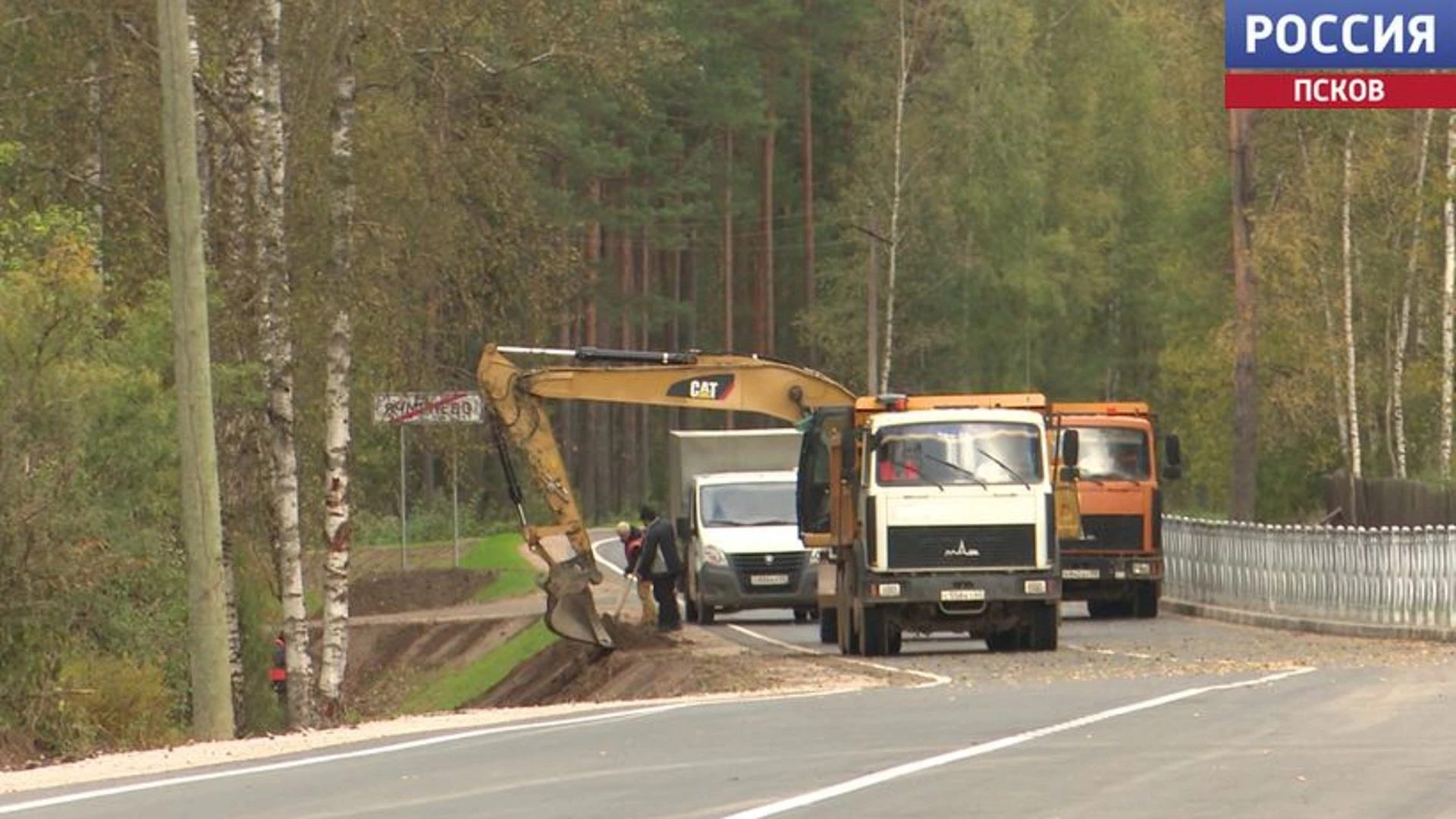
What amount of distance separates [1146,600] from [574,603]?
393 inches

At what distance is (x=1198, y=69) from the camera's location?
71688 mm

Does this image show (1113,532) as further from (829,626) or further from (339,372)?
(339,372)

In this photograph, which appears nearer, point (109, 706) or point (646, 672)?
point (109, 706)

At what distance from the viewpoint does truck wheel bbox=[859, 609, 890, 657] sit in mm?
31703

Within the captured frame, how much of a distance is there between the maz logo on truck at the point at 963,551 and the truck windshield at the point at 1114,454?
31.3 ft

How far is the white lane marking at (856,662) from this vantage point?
2677 cm

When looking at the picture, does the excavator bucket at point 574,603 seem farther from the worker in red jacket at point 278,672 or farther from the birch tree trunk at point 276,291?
the worker in red jacket at point 278,672

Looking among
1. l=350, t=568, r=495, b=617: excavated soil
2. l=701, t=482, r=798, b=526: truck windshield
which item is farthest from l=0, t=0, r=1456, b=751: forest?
l=701, t=482, r=798, b=526: truck windshield

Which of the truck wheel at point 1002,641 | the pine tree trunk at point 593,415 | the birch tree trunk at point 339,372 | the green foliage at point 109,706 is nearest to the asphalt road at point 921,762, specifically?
the green foliage at point 109,706

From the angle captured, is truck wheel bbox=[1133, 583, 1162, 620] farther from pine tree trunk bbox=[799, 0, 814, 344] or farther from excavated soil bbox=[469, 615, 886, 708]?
pine tree trunk bbox=[799, 0, 814, 344]

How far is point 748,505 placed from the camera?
43469 millimetres

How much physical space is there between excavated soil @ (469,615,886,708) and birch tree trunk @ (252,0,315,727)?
357 cm

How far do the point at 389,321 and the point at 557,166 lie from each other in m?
48.1

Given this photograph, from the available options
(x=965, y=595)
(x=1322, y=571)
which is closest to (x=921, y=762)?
(x=965, y=595)
